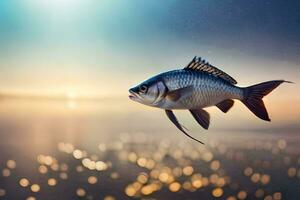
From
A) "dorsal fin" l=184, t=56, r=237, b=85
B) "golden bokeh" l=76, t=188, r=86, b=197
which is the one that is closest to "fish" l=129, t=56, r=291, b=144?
"dorsal fin" l=184, t=56, r=237, b=85

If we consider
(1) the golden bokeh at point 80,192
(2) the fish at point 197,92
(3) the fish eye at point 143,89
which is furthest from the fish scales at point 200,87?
(1) the golden bokeh at point 80,192

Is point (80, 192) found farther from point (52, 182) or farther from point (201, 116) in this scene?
point (201, 116)

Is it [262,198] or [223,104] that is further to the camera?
[262,198]

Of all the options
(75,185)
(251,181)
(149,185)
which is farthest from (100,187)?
(251,181)

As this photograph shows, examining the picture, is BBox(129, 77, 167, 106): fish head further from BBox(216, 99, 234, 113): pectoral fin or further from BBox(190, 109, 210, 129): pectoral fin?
BBox(216, 99, 234, 113): pectoral fin

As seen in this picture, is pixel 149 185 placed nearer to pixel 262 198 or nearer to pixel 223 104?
pixel 262 198

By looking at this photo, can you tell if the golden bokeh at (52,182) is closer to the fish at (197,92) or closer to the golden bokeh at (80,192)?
the golden bokeh at (80,192)

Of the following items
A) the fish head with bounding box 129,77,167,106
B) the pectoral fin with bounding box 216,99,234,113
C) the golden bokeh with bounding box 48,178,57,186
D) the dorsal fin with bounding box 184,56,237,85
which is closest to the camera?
the fish head with bounding box 129,77,167,106
